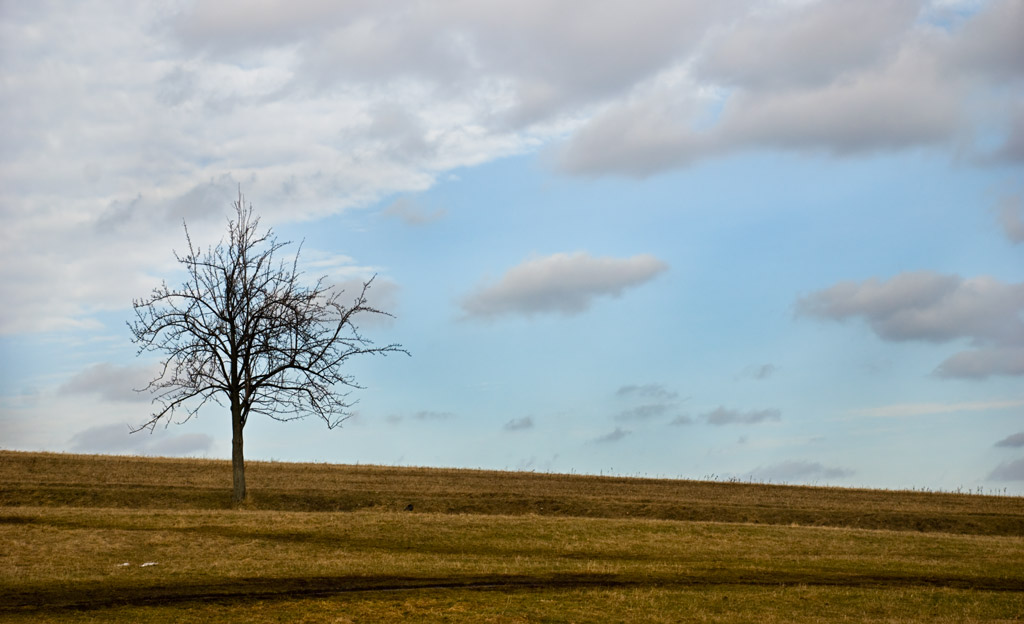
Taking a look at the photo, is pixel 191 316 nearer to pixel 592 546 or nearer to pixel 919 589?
pixel 592 546

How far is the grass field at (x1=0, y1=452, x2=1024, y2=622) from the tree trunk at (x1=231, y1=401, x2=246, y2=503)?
82 cm

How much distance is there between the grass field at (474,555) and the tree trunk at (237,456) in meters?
0.82

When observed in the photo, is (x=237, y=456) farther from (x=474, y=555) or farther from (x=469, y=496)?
(x=474, y=555)

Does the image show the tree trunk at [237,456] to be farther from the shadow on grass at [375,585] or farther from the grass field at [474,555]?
the shadow on grass at [375,585]

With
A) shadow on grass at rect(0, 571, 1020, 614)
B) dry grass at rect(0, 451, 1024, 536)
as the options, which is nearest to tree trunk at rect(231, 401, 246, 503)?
dry grass at rect(0, 451, 1024, 536)

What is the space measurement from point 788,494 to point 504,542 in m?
22.3

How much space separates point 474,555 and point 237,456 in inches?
530

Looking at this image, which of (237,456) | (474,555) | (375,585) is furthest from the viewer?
(237,456)

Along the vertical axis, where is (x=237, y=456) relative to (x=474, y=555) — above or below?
above

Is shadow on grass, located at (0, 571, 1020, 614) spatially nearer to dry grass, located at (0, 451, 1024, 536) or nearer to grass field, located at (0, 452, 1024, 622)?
grass field, located at (0, 452, 1024, 622)

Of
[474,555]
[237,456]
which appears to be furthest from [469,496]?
[474,555]

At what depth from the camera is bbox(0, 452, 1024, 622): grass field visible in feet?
57.5

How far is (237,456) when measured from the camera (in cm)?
3309

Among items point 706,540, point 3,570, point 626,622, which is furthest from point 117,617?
point 706,540
